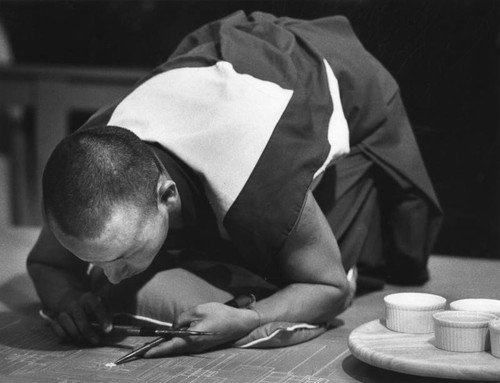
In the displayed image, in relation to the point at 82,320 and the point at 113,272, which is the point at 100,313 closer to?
the point at 82,320

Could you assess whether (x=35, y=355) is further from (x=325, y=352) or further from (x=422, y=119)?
(x=422, y=119)

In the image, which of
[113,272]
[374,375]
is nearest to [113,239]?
[113,272]

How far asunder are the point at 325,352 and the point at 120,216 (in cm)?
57

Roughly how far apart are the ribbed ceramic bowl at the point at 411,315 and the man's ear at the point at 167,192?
54cm

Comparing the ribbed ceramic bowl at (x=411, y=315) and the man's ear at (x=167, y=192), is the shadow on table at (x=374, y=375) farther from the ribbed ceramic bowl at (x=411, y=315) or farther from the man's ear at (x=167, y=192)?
the man's ear at (x=167, y=192)

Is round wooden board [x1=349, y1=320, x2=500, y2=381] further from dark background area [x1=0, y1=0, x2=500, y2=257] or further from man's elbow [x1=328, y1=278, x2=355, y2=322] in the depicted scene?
dark background area [x1=0, y1=0, x2=500, y2=257]

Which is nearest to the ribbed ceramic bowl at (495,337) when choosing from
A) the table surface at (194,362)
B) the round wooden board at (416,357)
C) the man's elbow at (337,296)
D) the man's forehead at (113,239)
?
the round wooden board at (416,357)

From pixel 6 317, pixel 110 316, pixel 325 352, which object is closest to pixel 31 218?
pixel 6 317

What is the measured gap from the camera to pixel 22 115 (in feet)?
16.3

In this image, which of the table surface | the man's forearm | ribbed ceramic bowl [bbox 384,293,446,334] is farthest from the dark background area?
ribbed ceramic bowl [bbox 384,293,446,334]

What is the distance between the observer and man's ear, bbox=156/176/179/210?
2289 millimetres

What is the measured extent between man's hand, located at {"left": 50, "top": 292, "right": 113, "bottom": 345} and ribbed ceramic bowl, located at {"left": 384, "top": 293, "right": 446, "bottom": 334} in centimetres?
66

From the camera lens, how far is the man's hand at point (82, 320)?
239 cm

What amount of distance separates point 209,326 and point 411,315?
0.44 metres
